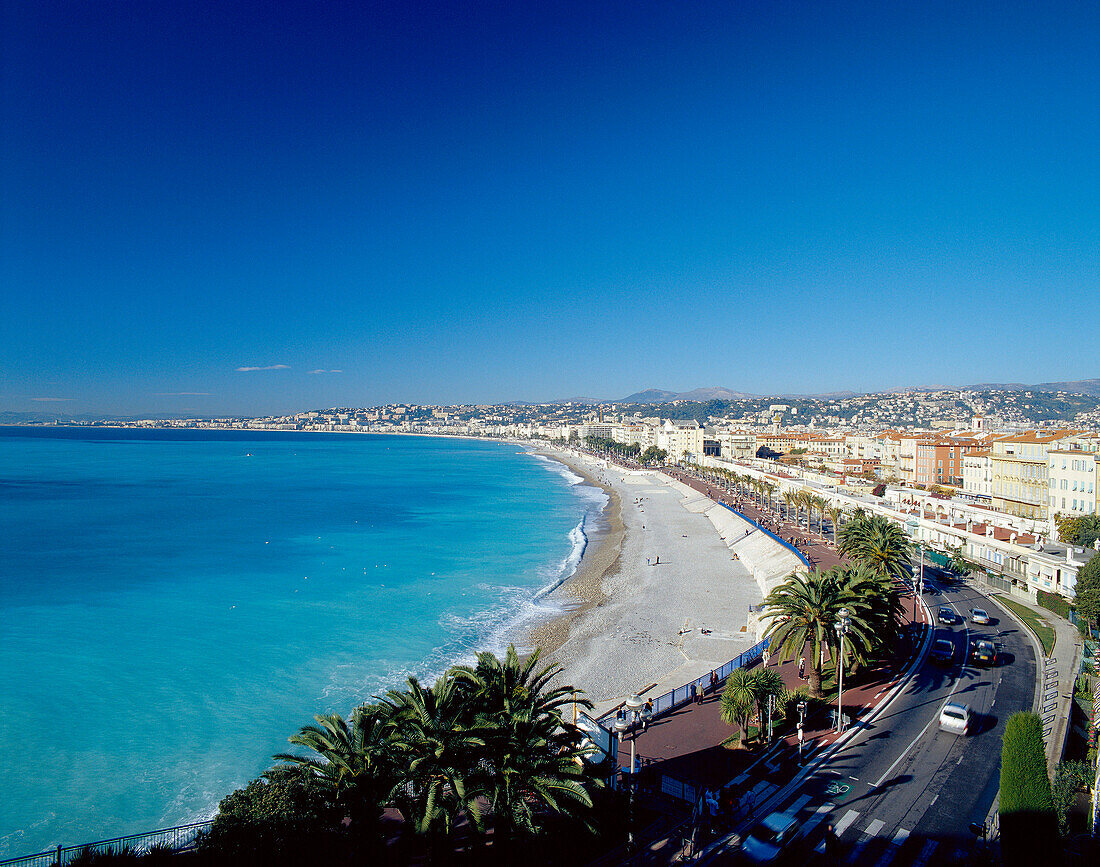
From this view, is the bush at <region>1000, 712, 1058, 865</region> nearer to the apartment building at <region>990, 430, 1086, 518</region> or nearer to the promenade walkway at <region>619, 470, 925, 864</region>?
the promenade walkway at <region>619, 470, 925, 864</region>

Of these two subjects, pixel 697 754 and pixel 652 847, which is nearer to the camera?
pixel 652 847

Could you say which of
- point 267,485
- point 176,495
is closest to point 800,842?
point 176,495

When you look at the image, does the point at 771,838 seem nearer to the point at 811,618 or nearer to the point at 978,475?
the point at 811,618

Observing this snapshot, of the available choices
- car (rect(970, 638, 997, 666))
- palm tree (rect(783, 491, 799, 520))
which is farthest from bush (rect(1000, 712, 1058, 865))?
palm tree (rect(783, 491, 799, 520))

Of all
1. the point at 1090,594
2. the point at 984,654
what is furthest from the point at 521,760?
the point at 1090,594

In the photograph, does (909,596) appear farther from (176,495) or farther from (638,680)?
(176,495)

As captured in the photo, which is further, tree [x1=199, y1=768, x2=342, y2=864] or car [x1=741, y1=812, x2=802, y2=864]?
car [x1=741, y1=812, x2=802, y2=864]
